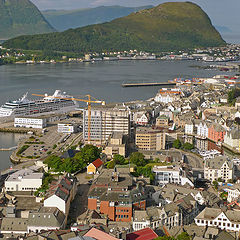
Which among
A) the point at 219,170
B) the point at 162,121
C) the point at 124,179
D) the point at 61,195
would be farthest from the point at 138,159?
the point at 162,121

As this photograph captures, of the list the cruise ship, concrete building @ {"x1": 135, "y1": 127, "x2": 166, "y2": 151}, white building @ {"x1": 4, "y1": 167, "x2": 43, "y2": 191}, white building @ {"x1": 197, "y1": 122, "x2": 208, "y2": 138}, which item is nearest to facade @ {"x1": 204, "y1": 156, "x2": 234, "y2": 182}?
concrete building @ {"x1": 135, "y1": 127, "x2": 166, "y2": 151}

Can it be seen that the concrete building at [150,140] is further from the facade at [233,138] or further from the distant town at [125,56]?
the distant town at [125,56]

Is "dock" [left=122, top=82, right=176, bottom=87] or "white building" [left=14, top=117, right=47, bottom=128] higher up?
"white building" [left=14, top=117, right=47, bottom=128]

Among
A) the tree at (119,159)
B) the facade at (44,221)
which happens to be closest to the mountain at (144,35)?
the tree at (119,159)

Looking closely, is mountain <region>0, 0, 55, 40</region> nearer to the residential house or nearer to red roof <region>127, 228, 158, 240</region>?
the residential house

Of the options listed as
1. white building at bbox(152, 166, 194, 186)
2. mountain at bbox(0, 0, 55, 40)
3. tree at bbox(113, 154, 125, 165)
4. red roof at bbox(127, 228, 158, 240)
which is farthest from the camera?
mountain at bbox(0, 0, 55, 40)

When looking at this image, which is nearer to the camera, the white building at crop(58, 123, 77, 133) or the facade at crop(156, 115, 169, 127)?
the white building at crop(58, 123, 77, 133)

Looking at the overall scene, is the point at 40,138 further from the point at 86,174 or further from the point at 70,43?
the point at 70,43

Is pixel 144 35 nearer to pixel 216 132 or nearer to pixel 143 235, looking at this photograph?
pixel 216 132
